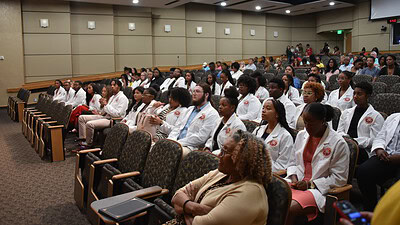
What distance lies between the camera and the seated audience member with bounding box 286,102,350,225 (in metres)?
2.35

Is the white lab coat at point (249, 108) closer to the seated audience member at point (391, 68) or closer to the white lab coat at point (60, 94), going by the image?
the seated audience member at point (391, 68)

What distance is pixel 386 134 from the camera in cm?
324

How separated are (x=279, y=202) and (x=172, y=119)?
274 cm

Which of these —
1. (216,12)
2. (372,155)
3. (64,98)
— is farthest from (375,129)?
(216,12)

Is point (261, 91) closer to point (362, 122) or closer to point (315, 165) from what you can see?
point (362, 122)

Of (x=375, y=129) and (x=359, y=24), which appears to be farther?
(x=359, y=24)

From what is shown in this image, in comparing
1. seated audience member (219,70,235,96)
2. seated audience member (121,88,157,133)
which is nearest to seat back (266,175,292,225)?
A: seated audience member (121,88,157,133)

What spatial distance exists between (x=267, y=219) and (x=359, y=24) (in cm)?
1761

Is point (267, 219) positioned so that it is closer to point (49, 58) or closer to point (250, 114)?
point (250, 114)

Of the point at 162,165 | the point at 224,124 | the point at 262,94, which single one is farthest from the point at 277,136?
the point at 262,94

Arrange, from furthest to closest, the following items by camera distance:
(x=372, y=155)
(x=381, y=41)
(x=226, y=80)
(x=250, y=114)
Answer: (x=381, y=41)
(x=226, y=80)
(x=250, y=114)
(x=372, y=155)

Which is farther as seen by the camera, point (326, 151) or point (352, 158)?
point (352, 158)

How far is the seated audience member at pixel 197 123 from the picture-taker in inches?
154

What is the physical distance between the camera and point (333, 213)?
2213 millimetres
